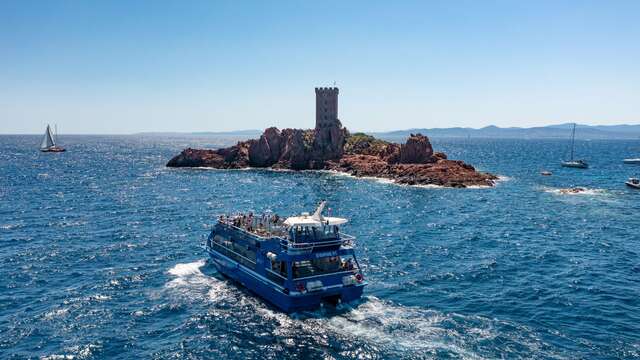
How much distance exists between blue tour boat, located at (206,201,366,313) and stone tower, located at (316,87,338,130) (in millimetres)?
96961

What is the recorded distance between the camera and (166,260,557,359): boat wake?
93.1ft

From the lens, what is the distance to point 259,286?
36.3 meters

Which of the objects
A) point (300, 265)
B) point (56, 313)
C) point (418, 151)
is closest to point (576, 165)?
point (418, 151)

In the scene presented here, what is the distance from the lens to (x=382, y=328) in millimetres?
30938

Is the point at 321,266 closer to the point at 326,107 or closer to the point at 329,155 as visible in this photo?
the point at 329,155

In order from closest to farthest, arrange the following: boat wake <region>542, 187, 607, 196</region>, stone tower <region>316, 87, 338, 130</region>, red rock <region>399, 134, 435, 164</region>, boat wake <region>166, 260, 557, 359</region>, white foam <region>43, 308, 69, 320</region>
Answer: boat wake <region>166, 260, 557, 359</region>, white foam <region>43, 308, 69, 320</region>, boat wake <region>542, 187, 607, 196</region>, red rock <region>399, 134, 435, 164</region>, stone tower <region>316, 87, 338, 130</region>

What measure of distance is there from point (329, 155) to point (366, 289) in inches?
3744

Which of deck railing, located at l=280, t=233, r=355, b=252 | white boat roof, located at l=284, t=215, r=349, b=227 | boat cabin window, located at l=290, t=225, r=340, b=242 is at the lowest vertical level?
deck railing, located at l=280, t=233, r=355, b=252

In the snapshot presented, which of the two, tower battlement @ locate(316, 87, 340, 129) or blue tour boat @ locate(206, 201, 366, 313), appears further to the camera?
tower battlement @ locate(316, 87, 340, 129)

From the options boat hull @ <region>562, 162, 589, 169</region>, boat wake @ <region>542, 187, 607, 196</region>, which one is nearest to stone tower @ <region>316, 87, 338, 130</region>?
boat wake @ <region>542, 187, 607, 196</region>

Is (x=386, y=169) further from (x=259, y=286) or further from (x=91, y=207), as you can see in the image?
(x=259, y=286)

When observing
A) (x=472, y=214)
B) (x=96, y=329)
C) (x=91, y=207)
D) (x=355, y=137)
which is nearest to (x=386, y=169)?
(x=355, y=137)

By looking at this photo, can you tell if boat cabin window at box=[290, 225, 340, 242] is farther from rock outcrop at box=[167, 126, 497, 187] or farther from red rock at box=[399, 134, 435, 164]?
red rock at box=[399, 134, 435, 164]

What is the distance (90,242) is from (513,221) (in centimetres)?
5036
